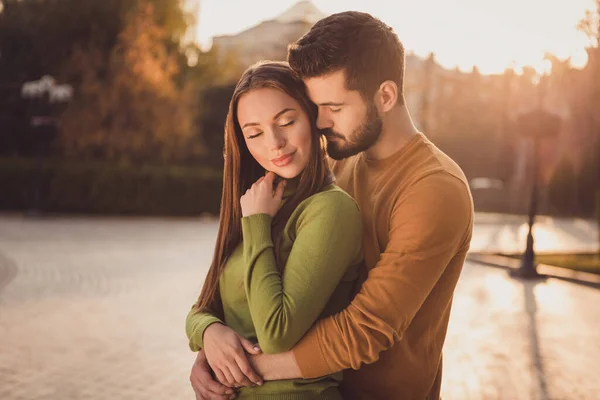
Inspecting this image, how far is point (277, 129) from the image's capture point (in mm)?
2371

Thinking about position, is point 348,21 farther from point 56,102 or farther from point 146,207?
point 56,102

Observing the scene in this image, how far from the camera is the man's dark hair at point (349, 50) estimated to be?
235 cm

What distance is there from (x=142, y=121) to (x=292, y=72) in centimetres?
2524

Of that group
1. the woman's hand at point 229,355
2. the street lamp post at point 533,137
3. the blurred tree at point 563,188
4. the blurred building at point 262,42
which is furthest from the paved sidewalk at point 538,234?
the woman's hand at point 229,355

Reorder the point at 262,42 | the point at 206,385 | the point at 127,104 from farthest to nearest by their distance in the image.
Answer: the point at 262,42 → the point at 127,104 → the point at 206,385

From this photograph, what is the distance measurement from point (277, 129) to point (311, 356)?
2.35ft

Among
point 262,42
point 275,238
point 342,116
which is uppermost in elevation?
point 262,42

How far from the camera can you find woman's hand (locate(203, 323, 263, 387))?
2.21 metres

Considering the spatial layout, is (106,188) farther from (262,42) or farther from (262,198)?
(262,198)

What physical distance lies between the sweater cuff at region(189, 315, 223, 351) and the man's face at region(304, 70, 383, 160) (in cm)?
67

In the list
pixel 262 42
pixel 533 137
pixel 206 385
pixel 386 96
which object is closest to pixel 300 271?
pixel 206 385

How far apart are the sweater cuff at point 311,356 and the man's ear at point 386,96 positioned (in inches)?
30.3

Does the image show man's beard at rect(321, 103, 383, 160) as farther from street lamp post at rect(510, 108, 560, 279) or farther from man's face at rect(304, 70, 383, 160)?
street lamp post at rect(510, 108, 560, 279)

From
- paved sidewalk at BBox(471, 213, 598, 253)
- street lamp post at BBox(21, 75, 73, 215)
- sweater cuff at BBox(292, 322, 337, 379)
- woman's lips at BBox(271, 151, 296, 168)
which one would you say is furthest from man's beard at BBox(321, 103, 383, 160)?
street lamp post at BBox(21, 75, 73, 215)
